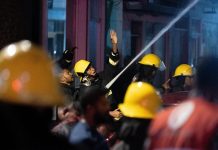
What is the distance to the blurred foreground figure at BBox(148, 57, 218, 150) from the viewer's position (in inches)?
156

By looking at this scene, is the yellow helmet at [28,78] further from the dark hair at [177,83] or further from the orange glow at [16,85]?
the dark hair at [177,83]

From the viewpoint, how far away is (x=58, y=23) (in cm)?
1338

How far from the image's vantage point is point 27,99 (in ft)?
9.68

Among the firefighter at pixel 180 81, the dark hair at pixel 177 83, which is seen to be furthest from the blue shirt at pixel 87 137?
the dark hair at pixel 177 83

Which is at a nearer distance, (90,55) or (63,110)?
(63,110)

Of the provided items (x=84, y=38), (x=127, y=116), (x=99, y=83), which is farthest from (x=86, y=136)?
(x=84, y=38)

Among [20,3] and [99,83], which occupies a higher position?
[20,3]

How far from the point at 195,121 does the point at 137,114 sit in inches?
34.3

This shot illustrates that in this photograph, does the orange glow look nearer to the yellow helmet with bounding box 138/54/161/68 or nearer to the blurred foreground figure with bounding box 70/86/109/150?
the blurred foreground figure with bounding box 70/86/109/150

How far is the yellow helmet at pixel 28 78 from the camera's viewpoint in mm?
2971

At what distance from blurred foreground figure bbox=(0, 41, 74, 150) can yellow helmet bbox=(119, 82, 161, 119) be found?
1734 mm

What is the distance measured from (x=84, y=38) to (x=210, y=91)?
367 inches

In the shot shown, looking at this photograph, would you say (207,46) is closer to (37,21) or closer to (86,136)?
(37,21)

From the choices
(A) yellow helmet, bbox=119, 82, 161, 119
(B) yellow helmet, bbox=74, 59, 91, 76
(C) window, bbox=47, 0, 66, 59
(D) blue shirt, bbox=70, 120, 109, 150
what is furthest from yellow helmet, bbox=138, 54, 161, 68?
(D) blue shirt, bbox=70, 120, 109, 150
